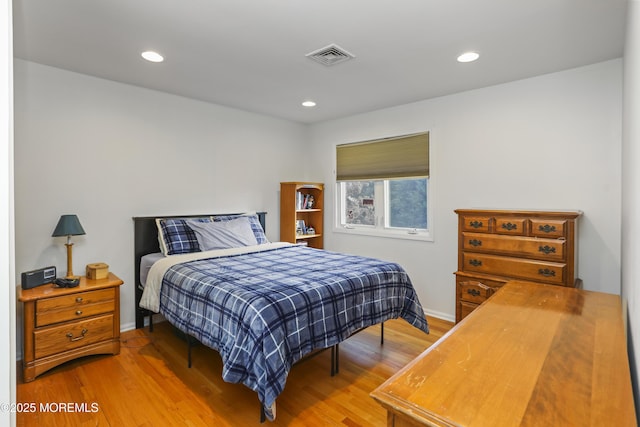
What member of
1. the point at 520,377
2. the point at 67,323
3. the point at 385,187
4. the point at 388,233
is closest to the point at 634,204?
the point at 520,377

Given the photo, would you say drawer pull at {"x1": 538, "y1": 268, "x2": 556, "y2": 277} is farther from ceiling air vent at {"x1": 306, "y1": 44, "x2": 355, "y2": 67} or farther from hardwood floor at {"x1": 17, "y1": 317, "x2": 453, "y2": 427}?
ceiling air vent at {"x1": 306, "y1": 44, "x2": 355, "y2": 67}

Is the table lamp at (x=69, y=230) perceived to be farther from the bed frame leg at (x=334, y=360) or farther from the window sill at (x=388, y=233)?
the window sill at (x=388, y=233)

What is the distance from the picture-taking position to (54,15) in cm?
202

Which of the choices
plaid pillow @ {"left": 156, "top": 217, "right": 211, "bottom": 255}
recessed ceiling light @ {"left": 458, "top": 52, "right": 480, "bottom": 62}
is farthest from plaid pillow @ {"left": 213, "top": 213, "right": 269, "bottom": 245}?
recessed ceiling light @ {"left": 458, "top": 52, "right": 480, "bottom": 62}

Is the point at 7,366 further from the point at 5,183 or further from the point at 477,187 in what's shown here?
the point at 477,187

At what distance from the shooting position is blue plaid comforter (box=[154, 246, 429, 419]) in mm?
1852

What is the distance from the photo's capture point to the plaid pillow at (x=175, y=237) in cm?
324

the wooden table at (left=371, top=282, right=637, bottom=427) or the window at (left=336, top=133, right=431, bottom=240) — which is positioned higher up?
the window at (left=336, top=133, right=431, bottom=240)

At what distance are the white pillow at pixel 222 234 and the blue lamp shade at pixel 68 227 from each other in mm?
950

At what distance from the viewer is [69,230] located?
2.72 metres

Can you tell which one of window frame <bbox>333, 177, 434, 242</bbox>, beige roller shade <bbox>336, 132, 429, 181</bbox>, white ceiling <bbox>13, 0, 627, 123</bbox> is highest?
white ceiling <bbox>13, 0, 627, 123</bbox>

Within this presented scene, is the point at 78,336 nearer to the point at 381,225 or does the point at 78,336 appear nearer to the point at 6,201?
the point at 6,201

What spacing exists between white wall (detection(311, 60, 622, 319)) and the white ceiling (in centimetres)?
22

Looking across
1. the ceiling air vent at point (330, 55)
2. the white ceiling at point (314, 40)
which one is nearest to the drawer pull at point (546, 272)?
the white ceiling at point (314, 40)
